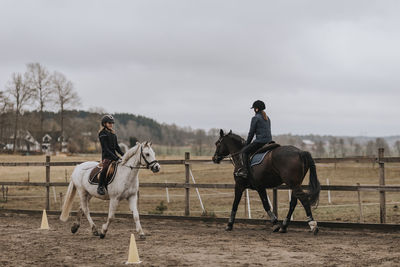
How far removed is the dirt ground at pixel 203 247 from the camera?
7.43 m

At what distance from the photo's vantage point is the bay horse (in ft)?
32.3

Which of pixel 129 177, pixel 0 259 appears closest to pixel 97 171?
pixel 129 177

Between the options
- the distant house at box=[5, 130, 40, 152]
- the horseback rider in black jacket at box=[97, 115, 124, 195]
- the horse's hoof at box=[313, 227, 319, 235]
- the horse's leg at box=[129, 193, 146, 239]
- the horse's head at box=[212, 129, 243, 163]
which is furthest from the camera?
the distant house at box=[5, 130, 40, 152]

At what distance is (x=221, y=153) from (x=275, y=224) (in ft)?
7.04

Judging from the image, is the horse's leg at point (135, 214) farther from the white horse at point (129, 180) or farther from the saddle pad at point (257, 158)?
the saddle pad at point (257, 158)

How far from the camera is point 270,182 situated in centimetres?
1054

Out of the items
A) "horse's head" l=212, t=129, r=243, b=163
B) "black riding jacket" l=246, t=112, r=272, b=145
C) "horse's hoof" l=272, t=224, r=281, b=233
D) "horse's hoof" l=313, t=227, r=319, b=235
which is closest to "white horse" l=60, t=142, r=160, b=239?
"horse's head" l=212, t=129, r=243, b=163

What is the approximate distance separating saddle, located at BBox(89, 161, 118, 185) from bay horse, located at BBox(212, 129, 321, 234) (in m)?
2.75

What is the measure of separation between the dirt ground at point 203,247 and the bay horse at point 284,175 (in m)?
0.49

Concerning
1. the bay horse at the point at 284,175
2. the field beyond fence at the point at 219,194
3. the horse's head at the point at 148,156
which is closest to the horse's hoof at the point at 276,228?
the bay horse at the point at 284,175

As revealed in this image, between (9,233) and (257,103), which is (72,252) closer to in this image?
(9,233)

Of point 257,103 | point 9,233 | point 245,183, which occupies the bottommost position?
point 9,233

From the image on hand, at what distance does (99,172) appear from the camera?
10336mm

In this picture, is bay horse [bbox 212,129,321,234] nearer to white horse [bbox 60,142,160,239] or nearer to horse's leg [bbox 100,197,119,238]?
white horse [bbox 60,142,160,239]
